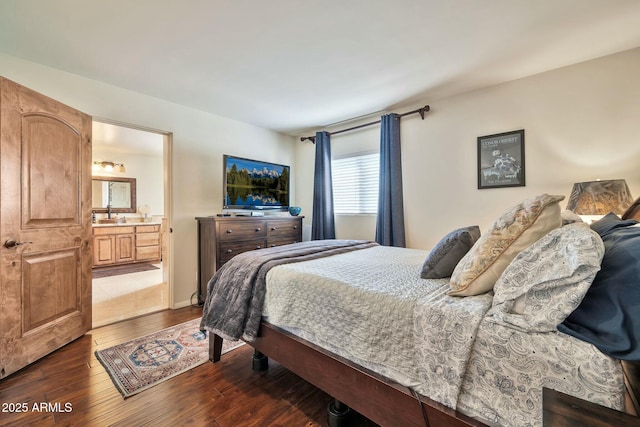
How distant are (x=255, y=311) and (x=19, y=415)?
4.66ft

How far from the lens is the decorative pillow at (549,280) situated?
813 mm

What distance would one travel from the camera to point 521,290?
0.92 metres

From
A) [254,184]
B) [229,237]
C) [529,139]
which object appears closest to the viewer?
[529,139]

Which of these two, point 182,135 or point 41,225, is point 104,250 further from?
point 41,225

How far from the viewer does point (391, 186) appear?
339 cm

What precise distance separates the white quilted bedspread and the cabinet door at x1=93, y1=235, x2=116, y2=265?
530 centimetres

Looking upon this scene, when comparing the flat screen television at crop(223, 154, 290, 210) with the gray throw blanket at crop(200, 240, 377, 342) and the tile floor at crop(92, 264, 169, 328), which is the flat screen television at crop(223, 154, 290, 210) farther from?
the gray throw blanket at crop(200, 240, 377, 342)

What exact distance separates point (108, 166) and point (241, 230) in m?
4.46

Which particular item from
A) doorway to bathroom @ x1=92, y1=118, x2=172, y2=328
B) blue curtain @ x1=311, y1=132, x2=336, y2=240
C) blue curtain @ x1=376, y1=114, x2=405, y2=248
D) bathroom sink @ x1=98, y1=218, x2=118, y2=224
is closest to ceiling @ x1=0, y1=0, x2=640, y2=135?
blue curtain @ x1=376, y1=114, x2=405, y2=248

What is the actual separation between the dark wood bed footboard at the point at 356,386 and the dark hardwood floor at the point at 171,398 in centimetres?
28

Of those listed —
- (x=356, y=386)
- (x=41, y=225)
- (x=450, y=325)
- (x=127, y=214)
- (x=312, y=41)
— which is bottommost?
(x=356, y=386)

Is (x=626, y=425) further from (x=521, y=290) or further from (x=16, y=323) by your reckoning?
(x=16, y=323)

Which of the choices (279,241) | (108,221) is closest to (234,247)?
(279,241)

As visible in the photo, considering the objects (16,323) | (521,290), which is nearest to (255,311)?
(521,290)
